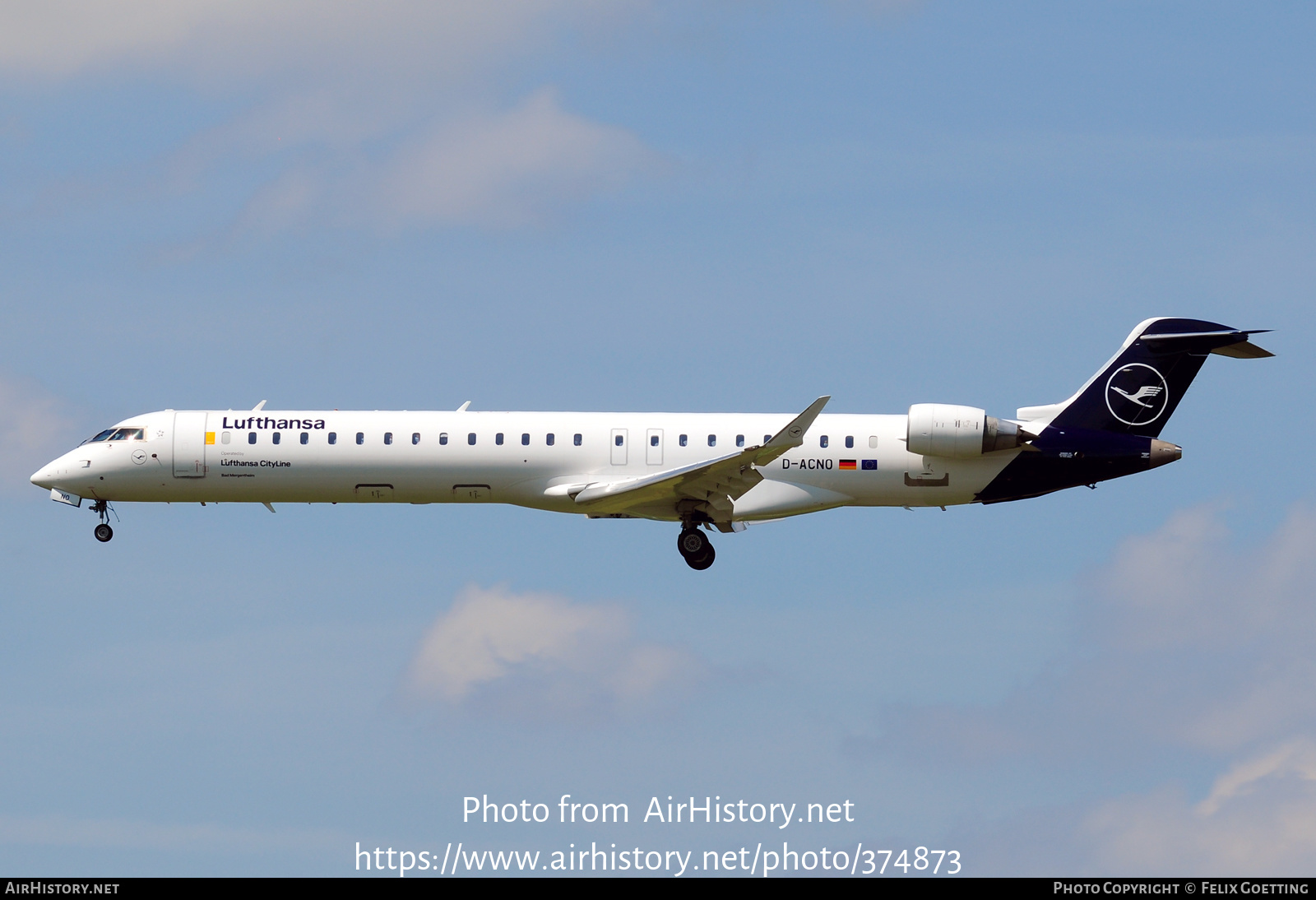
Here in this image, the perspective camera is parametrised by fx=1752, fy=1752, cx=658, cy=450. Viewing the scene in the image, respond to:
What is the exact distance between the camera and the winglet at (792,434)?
3725cm

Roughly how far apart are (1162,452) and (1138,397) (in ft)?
4.75

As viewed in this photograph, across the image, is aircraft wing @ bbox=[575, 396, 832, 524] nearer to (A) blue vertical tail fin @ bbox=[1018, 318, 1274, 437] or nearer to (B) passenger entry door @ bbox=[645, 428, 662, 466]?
(B) passenger entry door @ bbox=[645, 428, 662, 466]

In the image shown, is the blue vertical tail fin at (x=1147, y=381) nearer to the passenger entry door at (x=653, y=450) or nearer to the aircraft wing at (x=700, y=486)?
the aircraft wing at (x=700, y=486)

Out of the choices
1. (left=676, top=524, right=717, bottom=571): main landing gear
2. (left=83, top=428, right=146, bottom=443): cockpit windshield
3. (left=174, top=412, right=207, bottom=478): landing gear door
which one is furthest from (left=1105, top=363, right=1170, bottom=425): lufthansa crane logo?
(left=83, top=428, right=146, bottom=443): cockpit windshield

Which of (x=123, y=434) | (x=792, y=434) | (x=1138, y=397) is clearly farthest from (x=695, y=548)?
(x=123, y=434)

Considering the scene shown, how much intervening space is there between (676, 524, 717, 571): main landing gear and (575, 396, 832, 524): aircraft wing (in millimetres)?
496

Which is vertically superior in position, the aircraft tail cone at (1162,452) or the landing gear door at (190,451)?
the landing gear door at (190,451)

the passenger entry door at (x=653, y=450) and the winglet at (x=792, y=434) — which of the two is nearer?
the winglet at (x=792, y=434)

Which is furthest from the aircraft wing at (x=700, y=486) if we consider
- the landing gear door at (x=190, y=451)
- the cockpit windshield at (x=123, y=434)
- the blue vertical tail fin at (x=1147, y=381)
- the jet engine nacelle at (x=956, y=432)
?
the cockpit windshield at (x=123, y=434)

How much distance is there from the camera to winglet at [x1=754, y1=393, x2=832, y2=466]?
122 feet

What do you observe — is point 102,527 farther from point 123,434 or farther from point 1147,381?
point 1147,381

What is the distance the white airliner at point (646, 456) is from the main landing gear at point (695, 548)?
0.04 m

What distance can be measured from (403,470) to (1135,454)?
57.0ft

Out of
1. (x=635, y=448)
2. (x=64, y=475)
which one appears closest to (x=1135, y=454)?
(x=635, y=448)
